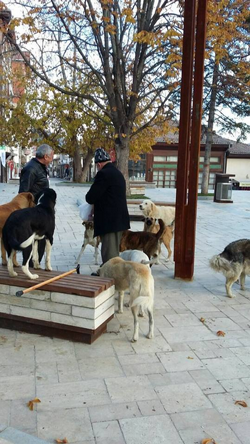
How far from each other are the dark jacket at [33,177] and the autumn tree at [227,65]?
7309 millimetres

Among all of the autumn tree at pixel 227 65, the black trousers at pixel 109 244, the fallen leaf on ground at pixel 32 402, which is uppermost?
the autumn tree at pixel 227 65

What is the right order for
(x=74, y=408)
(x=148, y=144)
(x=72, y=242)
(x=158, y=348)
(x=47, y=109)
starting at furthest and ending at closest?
1. (x=47, y=109)
2. (x=148, y=144)
3. (x=72, y=242)
4. (x=158, y=348)
5. (x=74, y=408)

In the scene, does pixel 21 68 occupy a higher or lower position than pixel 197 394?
higher

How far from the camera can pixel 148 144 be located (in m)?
22.3

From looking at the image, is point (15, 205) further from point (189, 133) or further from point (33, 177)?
point (189, 133)

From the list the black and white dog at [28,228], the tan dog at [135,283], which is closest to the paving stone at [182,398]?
the tan dog at [135,283]

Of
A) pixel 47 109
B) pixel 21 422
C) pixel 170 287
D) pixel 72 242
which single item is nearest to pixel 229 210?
pixel 72 242

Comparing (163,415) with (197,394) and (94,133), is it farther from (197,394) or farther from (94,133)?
(94,133)

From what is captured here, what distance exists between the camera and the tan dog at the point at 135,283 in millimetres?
3881

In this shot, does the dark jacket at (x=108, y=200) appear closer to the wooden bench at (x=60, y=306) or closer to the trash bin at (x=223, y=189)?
the wooden bench at (x=60, y=306)

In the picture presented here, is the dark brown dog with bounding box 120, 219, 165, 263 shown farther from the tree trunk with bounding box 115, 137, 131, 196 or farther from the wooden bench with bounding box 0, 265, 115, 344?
the tree trunk with bounding box 115, 137, 131, 196

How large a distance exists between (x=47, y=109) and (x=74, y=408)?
23.5 meters

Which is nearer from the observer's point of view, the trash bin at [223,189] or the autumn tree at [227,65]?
the autumn tree at [227,65]

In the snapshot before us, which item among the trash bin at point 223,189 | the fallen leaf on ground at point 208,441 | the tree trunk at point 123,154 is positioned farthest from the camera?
the trash bin at point 223,189
